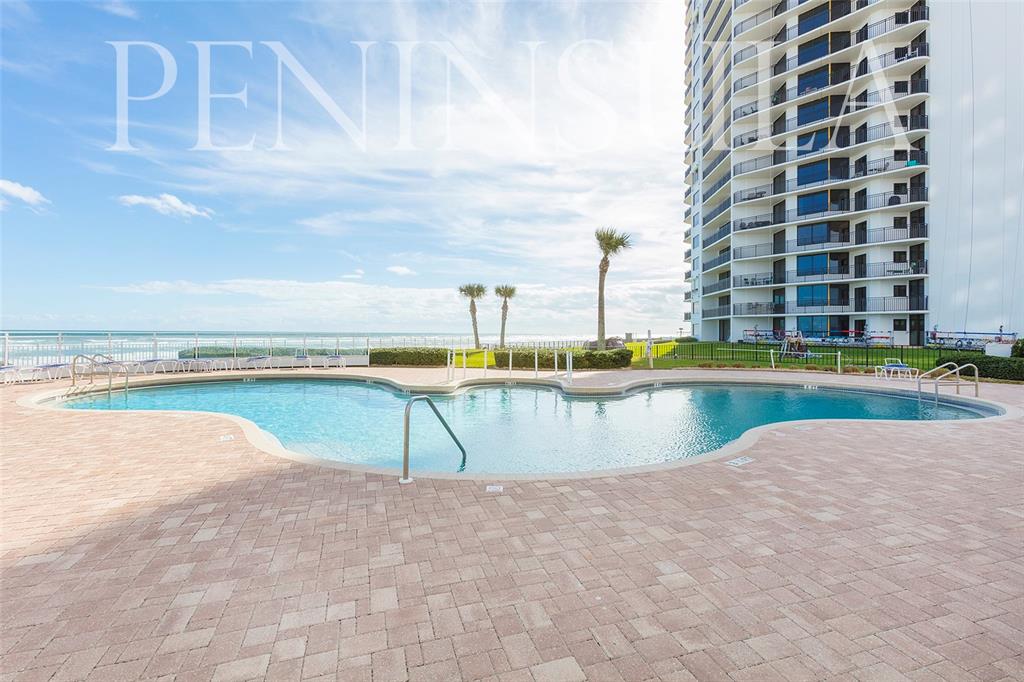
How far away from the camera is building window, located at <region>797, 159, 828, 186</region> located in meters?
29.2

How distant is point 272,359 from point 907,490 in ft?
60.3

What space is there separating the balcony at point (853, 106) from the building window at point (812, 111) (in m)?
0.14

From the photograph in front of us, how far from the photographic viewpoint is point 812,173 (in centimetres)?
2964

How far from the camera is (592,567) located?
290 cm

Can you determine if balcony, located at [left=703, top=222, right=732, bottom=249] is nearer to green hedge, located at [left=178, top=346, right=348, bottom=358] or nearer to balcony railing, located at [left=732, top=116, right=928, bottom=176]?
balcony railing, located at [left=732, top=116, right=928, bottom=176]

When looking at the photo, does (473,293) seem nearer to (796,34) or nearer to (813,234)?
(813,234)

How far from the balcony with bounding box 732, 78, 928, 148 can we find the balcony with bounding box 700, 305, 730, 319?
12207 millimetres

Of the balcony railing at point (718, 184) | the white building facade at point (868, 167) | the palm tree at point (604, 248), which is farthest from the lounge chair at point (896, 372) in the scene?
the balcony railing at point (718, 184)

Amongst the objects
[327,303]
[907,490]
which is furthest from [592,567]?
[327,303]

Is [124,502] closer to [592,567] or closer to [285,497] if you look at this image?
[285,497]

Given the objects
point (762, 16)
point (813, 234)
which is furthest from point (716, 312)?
point (762, 16)

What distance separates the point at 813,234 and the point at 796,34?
1374 centimetres

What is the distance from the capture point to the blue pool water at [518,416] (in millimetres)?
7355

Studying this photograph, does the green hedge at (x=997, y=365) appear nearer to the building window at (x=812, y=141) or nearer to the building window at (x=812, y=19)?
the building window at (x=812, y=141)
